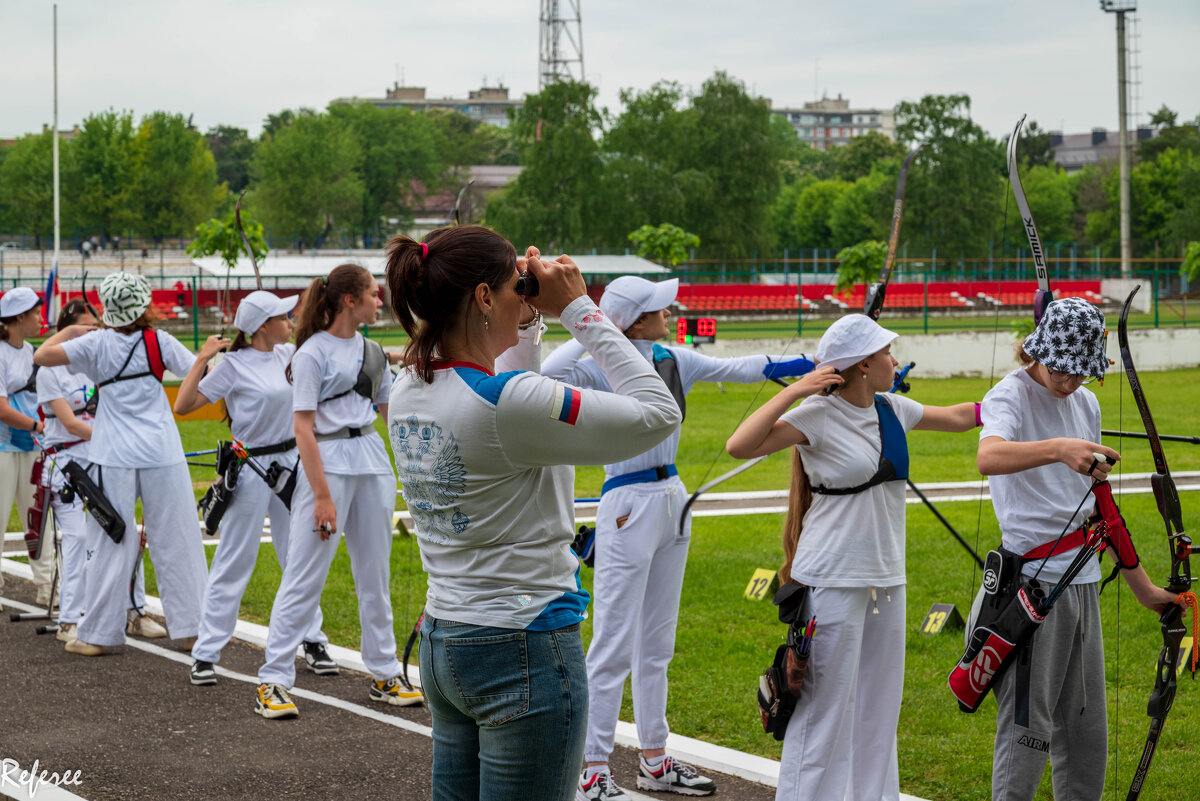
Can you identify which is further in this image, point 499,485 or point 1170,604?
point 1170,604

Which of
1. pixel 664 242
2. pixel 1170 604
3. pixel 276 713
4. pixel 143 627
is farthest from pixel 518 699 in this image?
pixel 664 242

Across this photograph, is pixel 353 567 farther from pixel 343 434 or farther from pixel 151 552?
pixel 151 552

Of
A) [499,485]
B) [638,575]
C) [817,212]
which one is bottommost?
[638,575]

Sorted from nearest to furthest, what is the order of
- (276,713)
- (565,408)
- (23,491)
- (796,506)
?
(565,408) < (796,506) < (276,713) < (23,491)

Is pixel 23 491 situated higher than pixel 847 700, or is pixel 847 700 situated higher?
pixel 23 491

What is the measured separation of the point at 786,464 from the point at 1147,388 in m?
10.6

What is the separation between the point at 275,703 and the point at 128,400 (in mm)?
2050

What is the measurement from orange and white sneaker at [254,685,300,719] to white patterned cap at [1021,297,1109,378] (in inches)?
145

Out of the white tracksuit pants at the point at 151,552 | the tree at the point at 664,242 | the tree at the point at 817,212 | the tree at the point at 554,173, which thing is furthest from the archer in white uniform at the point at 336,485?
the tree at the point at 817,212

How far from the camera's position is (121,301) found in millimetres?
6664

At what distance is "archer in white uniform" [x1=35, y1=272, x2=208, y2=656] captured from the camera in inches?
263

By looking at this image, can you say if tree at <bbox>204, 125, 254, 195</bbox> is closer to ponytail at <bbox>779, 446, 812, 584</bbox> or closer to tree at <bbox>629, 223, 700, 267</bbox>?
tree at <bbox>629, 223, 700, 267</bbox>

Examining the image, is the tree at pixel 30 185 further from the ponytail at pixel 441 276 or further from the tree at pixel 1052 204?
the ponytail at pixel 441 276

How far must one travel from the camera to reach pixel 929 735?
17.7ft
